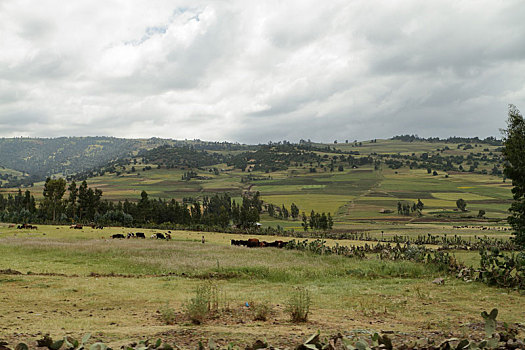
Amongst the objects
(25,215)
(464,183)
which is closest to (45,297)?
(25,215)

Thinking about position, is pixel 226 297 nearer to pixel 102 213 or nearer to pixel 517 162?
pixel 517 162

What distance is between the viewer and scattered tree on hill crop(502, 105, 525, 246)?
27.6 m

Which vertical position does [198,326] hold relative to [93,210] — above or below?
above

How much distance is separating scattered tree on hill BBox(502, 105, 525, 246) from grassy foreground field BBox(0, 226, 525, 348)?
10684 mm

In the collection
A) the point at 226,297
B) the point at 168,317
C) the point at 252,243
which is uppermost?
the point at 168,317

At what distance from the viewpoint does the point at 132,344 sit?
25.9 feet

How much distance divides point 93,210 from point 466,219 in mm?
95826

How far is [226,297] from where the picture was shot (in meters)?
15.1

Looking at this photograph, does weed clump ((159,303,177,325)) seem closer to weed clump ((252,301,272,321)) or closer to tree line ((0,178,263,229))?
weed clump ((252,301,272,321))

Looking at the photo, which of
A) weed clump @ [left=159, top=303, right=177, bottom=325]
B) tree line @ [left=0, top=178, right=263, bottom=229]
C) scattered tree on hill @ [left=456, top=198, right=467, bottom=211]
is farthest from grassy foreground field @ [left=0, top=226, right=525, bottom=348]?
scattered tree on hill @ [left=456, top=198, right=467, bottom=211]

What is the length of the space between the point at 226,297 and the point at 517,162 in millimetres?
25239

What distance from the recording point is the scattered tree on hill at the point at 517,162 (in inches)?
1087

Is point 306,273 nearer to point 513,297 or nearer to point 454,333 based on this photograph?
point 513,297

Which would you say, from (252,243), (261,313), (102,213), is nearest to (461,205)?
(252,243)
